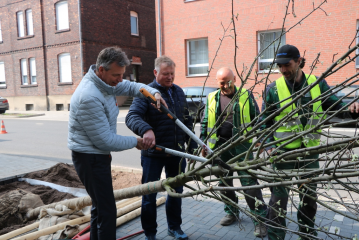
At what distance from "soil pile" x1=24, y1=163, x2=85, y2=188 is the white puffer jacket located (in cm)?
298

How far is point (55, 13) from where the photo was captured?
80.3ft

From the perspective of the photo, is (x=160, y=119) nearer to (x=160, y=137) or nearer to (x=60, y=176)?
(x=160, y=137)

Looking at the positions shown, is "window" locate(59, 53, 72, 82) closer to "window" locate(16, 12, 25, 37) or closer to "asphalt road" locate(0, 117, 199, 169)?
"window" locate(16, 12, 25, 37)

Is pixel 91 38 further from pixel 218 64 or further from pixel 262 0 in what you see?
pixel 262 0

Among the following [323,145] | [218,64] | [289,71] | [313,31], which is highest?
[313,31]

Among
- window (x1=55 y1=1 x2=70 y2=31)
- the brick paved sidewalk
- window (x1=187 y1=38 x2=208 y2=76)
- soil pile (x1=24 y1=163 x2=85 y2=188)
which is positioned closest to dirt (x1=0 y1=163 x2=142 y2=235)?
soil pile (x1=24 y1=163 x2=85 y2=188)

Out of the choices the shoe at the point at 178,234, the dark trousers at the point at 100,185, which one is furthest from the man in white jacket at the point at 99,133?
the shoe at the point at 178,234

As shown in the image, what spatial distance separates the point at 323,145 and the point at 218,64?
16274mm

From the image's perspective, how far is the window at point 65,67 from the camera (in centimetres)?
2445

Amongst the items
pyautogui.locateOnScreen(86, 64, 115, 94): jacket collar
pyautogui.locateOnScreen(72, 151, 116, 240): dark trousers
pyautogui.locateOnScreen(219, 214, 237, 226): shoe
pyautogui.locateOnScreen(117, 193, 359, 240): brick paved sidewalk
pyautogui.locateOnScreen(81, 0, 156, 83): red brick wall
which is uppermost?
pyautogui.locateOnScreen(81, 0, 156, 83): red brick wall

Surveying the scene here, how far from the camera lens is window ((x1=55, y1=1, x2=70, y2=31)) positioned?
24016 millimetres

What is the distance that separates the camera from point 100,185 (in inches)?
121

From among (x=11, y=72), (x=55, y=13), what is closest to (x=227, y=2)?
(x=55, y=13)

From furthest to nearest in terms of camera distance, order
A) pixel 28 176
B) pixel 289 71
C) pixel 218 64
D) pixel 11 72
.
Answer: pixel 11 72
pixel 218 64
pixel 28 176
pixel 289 71
